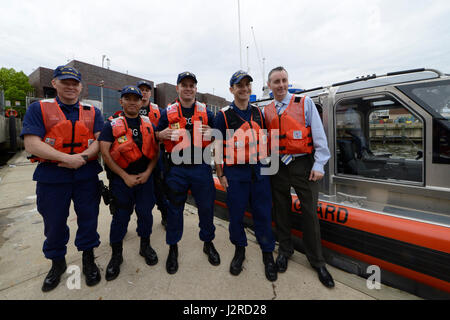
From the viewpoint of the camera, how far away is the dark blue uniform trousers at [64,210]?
193 centimetres

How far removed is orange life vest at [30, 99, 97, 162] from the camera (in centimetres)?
191

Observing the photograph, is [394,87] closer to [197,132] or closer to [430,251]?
[430,251]

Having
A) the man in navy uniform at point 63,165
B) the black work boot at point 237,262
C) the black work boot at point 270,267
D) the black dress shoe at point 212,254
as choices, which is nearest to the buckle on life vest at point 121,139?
the man in navy uniform at point 63,165

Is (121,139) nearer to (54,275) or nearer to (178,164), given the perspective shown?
(178,164)

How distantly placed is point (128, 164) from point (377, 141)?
353 cm

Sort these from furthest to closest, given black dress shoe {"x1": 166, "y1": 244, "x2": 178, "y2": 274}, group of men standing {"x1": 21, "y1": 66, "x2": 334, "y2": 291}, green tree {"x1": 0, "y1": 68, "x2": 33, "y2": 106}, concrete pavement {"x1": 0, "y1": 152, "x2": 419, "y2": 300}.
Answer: green tree {"x1": 0, "y1": 68, "x2": 33, "y2": 106} < black dress shoe {"x1": 166, "y1": 244, "x2": 178, "y2": 274} < group of men standing {"x1": 21, "y1": 66, "x2": 334, "y2": 291} < concrete pavement {"x1": 0, "y1": 152, "x2": 419, "y2": 300}

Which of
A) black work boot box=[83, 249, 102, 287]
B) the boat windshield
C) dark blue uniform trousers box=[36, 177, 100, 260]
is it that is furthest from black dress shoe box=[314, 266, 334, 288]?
dark blue uniform trousers box=[36, 177, 100, 260]

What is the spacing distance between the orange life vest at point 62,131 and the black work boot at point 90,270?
1.08m

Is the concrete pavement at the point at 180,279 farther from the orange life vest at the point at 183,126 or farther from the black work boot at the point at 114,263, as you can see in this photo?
the orange life vest at the point at 183,126

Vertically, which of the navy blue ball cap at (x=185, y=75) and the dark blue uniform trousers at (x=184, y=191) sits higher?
the navy blue ball cap at (x=185, y=75)

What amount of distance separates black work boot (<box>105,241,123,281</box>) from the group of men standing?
0.01 metres

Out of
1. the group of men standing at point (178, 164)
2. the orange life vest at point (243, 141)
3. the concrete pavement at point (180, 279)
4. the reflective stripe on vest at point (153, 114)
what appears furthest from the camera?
the reflective stripe on vest at point (153, 114)

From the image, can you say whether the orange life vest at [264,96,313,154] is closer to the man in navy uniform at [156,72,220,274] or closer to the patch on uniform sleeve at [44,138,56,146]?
the man in navy uniform at [156,72,220,274]

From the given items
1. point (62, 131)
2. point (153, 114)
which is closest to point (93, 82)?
point (153, 114)
